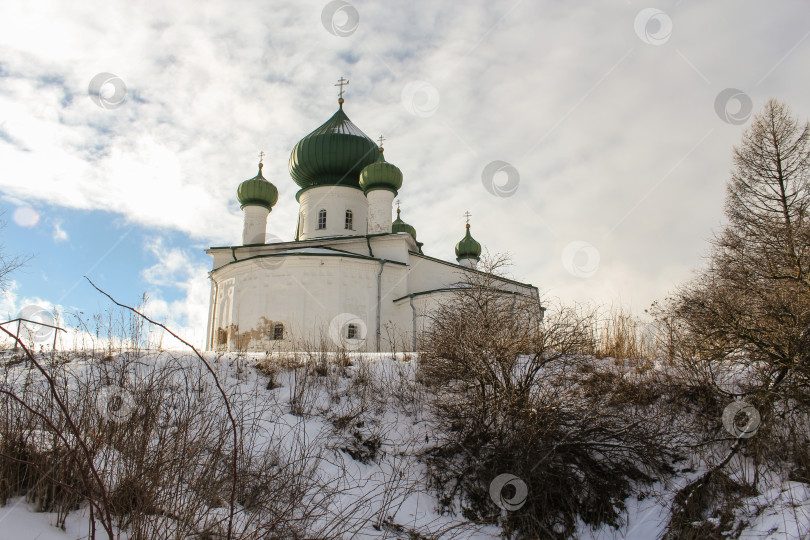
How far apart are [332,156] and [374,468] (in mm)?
16729

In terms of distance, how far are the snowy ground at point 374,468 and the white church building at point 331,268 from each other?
546 centimetres

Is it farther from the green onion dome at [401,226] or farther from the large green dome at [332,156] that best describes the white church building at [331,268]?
the green onion dome at [401,226]

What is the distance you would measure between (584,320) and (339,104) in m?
18.9

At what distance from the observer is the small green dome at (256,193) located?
20.7m

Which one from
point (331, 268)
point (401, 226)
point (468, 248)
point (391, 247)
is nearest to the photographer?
point (331, 268)

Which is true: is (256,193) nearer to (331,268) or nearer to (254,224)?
(254,224)

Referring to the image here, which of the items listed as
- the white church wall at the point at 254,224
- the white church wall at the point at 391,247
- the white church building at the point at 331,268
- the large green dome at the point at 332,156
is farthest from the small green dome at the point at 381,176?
the white church wall at the point at 254,224

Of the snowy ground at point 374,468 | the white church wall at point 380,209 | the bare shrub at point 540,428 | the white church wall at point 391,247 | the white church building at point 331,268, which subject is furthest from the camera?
the white church wall at point 380,209

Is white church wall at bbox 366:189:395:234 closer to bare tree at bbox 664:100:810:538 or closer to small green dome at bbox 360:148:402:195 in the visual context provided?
small green dome at bbox 360:148:402:195

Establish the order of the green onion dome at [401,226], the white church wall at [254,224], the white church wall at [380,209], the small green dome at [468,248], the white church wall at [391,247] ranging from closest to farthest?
1. the white church wall at [391,247]
2. the white church wall at [380,209]
3. the white church wall at [254,224]
4. the small green dome at [468,248]
5. the green onion dome at [401,226]

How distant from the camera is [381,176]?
19.1m

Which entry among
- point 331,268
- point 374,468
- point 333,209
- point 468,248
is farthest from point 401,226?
point 374,468

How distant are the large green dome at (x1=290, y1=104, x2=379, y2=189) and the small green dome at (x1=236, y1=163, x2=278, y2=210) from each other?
1313 millimetres

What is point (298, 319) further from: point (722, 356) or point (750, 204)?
point (750, 204)
